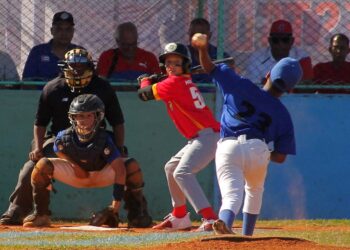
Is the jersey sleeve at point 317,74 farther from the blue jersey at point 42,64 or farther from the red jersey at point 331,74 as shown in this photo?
the blue jersey at point 42,64

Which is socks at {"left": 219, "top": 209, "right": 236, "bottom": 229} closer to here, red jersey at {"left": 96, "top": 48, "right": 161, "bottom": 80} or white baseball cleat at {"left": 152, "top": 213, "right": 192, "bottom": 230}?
white baseball cleat at {"left": 152, "top": 213, "right": 192, "bottom": 230}

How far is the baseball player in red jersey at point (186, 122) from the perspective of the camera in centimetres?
1073

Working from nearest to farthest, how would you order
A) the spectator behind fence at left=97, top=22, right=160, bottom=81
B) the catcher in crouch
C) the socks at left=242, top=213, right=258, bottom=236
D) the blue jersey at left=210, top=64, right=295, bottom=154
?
the blue jersey at left=210, top=64, right=295, bottom=154, the socks at left=242, top=213, right=258, bottom=236, the catcher in crouch, the spectator behind fence at left=97, top=22, right=160, bottom=81

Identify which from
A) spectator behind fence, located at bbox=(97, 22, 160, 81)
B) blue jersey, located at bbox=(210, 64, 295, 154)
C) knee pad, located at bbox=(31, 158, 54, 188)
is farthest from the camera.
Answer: spectator behind fence, located at bbox=(97, 22, 160, 81)

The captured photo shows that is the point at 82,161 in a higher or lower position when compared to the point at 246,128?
lower

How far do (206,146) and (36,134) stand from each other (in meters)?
1.76

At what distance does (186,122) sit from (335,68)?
2756mm

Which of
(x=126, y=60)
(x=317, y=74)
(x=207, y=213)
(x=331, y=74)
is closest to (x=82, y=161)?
(x=207, y=213)

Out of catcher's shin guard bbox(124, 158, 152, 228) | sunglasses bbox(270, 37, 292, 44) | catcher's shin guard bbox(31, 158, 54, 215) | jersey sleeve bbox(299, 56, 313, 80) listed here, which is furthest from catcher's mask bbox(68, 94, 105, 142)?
jersey sleeve bbox(299, 56, 313, 80)

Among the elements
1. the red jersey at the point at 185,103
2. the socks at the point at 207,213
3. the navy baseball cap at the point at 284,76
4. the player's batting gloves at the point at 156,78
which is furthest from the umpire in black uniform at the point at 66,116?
the navy baseball cap at the point at 284,76

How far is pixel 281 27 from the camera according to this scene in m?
12.8

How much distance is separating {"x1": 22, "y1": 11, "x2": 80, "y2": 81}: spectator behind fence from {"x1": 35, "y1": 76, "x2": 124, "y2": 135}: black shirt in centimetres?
123

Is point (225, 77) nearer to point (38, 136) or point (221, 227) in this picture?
point (221, 227)

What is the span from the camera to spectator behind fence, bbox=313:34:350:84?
12.9 meters
